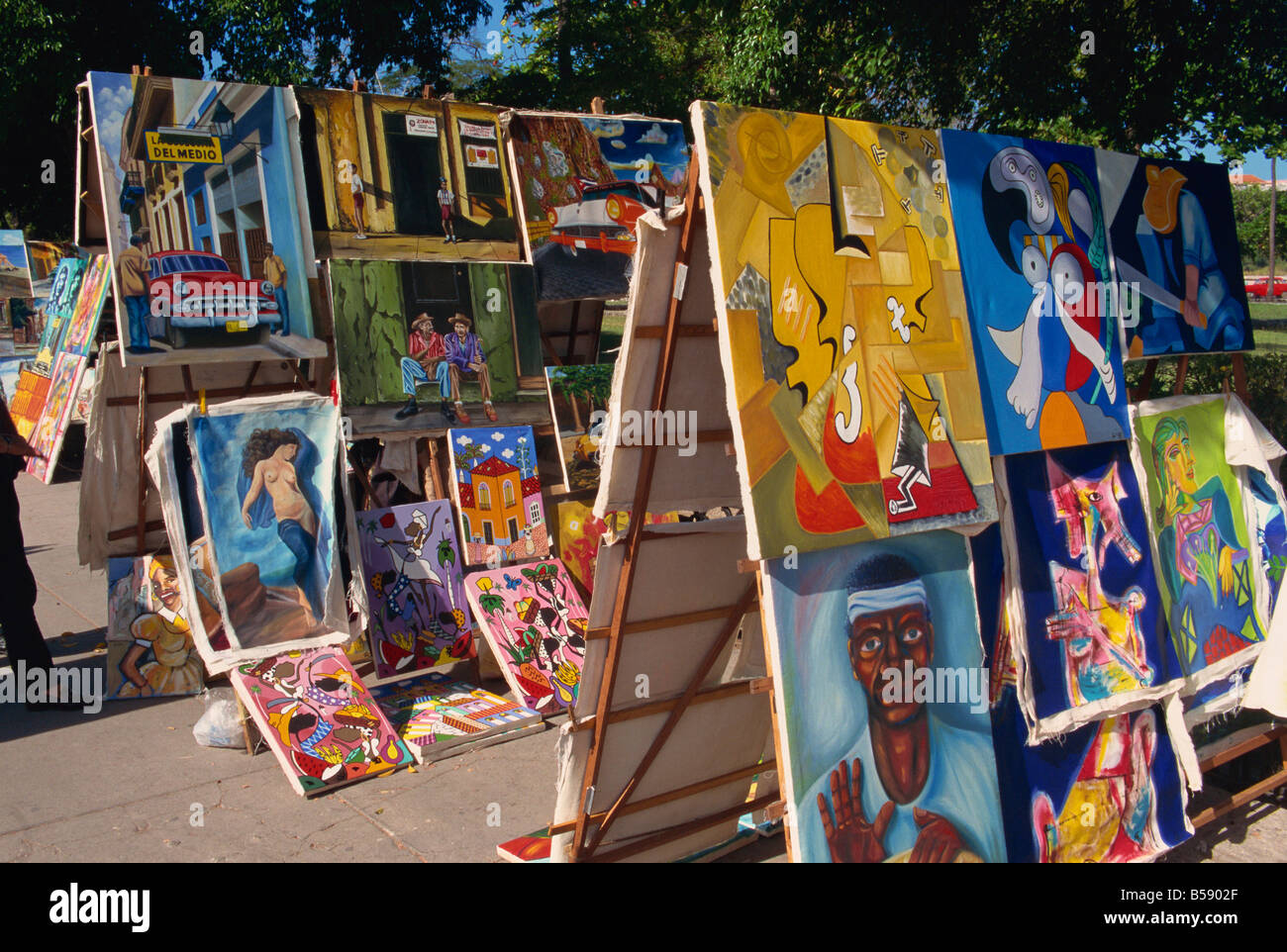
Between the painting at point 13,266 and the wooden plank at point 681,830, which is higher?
the painting at point 13,266

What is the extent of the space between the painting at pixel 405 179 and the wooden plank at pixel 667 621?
11.9 ft

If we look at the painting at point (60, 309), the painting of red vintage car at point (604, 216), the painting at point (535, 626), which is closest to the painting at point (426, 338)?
the painting of red vintage car at point (604, 216)

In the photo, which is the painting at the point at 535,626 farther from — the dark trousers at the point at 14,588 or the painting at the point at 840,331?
the painting at the point at 840,331

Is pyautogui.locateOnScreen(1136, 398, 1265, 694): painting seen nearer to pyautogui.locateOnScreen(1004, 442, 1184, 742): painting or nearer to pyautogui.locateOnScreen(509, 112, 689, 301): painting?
pyautogui.locateOnScreen(1004, 442, 1184, 742): painting

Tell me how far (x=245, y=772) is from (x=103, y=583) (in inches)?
156

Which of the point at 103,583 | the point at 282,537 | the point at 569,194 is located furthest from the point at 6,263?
the point at 282,537

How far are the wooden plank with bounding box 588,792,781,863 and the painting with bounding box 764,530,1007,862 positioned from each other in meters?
0.47

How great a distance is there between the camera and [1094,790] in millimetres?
3863

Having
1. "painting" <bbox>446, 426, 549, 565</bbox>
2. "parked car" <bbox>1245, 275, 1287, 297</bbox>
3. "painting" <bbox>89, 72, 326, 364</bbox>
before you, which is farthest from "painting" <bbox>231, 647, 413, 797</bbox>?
"parked car" <bbox>1245, 275, 1287, 297</bbox>

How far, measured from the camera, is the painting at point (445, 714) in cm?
516

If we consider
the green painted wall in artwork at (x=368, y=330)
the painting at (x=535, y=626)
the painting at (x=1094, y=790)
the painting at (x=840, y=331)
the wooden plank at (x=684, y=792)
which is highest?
the green painted wall in artwork at (x=368, y=330)

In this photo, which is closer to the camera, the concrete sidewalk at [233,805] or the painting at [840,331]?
the painting at [840,331]

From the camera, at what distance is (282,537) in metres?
5.36
